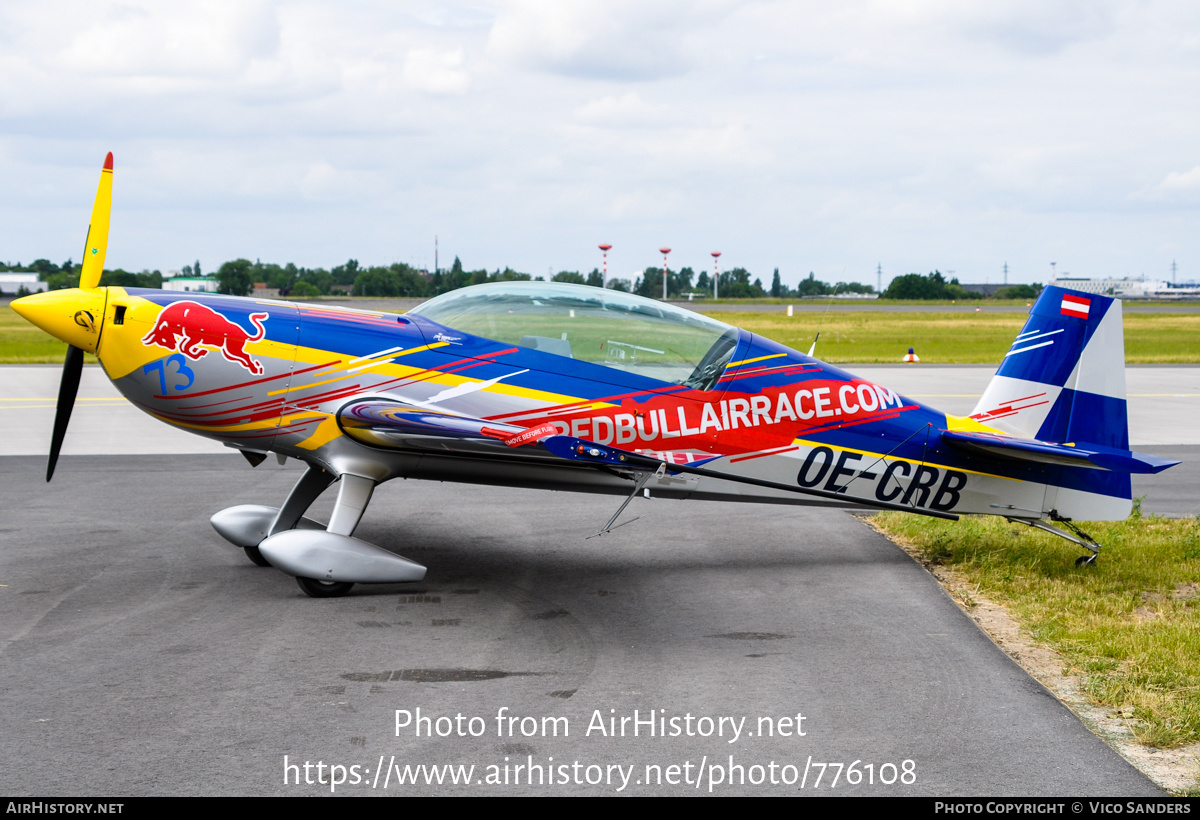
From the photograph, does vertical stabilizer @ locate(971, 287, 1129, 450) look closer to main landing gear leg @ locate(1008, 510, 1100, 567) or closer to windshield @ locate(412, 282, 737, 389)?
main landing gear leg @ locate(1008, 510, 1100, 567)

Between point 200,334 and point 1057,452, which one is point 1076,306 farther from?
point 200,334

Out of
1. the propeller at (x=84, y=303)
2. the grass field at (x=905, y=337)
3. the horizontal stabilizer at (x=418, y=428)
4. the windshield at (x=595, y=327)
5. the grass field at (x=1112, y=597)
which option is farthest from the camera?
the grass field at (x=905, y=337)

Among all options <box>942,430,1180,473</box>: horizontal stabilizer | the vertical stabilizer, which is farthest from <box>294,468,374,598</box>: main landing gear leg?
the vertical stabilizer

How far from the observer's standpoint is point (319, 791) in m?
3.85

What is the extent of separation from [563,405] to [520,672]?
2091 millimetres

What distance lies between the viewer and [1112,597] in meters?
6.83

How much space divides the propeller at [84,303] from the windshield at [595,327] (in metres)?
2.13

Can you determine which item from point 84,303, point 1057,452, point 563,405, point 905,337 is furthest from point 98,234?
point 905,337

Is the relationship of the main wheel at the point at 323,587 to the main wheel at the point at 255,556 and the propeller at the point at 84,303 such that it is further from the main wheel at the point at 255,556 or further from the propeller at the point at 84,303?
the propeller at the point at 84,303

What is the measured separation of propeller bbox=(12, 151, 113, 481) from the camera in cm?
630

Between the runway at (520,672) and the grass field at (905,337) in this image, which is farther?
the grass field at (905,337)

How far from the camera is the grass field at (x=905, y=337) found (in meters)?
30.3

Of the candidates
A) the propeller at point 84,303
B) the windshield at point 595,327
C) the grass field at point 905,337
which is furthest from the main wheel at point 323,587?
the grass field at point 905,337

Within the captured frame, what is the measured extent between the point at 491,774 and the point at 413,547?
13.5 ft
